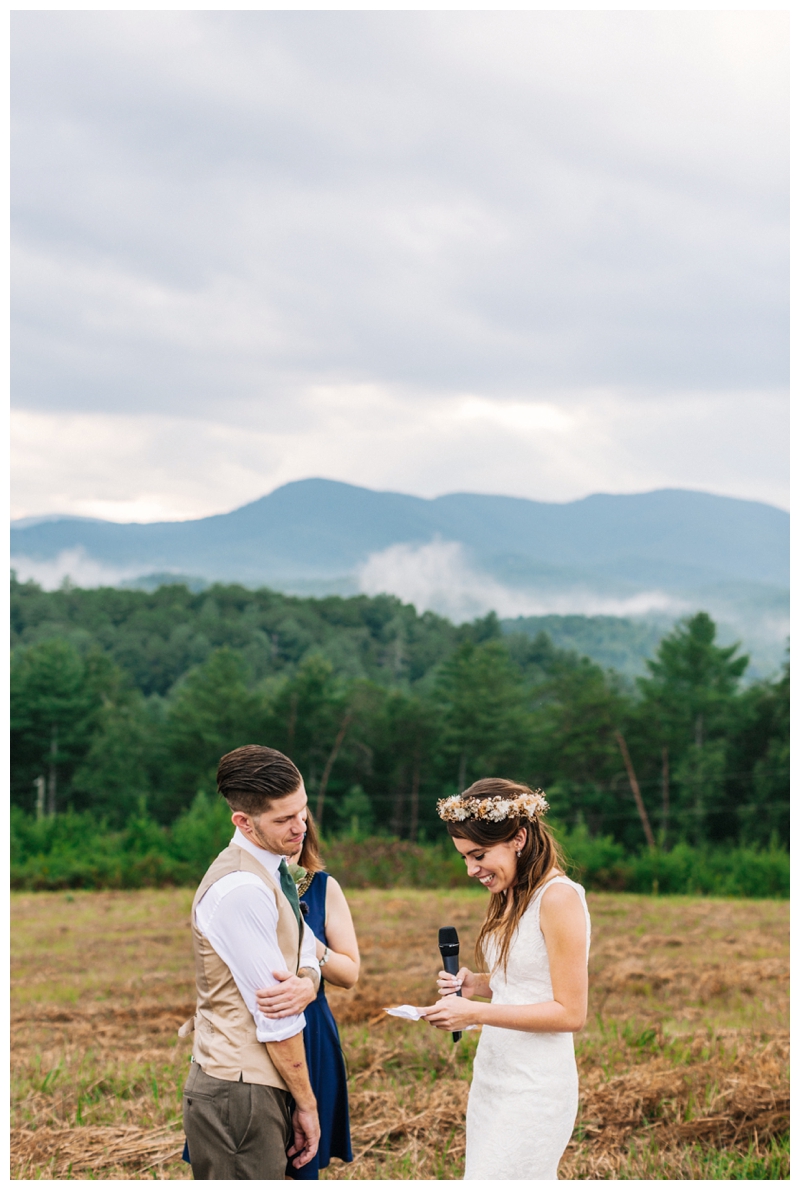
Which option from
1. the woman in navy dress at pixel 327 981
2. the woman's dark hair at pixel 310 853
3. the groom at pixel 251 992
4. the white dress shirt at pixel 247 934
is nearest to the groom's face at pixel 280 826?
the groom at pixel 251 992

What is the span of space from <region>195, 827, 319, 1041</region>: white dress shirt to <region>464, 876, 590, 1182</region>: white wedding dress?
0.77 meters

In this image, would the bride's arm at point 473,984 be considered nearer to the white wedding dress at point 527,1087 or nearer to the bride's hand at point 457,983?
the bride's hand at point 457,983

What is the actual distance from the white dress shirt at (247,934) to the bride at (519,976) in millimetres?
560

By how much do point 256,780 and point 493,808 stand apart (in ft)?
2.46

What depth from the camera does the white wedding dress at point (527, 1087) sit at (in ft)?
9.91

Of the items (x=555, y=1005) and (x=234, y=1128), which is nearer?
(x=234, y=1128)

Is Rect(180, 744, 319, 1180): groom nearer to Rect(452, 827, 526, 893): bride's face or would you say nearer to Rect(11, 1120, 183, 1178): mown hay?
Rect(452, 827, 526, 893): bride's face

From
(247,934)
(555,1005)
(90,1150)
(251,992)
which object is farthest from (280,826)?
(90,1150)

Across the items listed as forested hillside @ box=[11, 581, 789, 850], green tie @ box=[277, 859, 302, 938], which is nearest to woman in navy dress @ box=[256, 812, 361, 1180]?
green tie @ box=[277, 859, 302, 938]

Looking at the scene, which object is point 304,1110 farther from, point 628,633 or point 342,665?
point 628,633

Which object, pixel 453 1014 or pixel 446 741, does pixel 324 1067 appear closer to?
pixel 453 1014

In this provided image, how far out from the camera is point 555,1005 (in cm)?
288

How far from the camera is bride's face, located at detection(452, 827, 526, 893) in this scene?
3092mm
